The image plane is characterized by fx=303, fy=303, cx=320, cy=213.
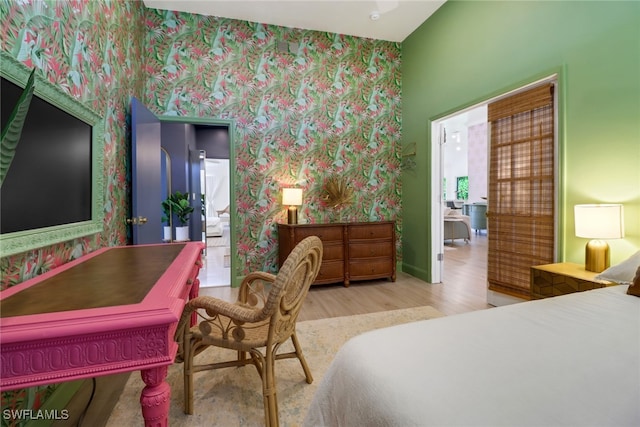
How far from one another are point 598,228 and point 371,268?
241 cm

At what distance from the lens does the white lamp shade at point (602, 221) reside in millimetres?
1938

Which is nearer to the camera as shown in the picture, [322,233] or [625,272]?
[625,272]

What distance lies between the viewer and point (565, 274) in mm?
2084

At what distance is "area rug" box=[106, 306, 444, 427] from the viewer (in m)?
1.55

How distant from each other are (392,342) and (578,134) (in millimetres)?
2426

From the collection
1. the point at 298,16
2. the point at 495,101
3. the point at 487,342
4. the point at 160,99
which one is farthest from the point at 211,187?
the point at 487,342

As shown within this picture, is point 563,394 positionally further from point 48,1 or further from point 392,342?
point 48,1

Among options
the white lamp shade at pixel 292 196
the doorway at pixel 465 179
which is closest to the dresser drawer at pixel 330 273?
the white lamp shade at pixel 292 196

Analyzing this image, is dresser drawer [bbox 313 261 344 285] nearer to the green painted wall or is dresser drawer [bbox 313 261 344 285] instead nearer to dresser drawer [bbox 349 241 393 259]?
dresser drawer [bbox 349 241 393 259]

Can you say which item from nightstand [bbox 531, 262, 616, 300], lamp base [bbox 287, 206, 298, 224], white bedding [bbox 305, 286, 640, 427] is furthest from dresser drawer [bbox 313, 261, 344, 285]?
white bedding [bbox 305, 286, 640, 427]

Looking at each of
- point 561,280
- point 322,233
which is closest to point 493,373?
point 561,280

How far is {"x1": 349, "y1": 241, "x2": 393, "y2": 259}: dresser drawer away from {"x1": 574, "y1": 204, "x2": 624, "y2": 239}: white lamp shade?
7.28ft

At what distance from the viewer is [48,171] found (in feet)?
4.64

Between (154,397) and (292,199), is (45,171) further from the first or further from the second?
(292,199)
